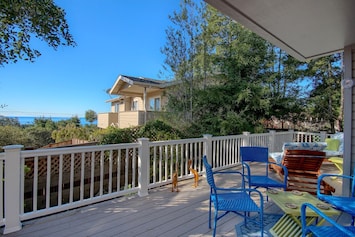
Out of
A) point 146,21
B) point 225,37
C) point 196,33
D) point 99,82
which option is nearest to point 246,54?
point 225,37

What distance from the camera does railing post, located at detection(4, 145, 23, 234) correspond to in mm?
2350

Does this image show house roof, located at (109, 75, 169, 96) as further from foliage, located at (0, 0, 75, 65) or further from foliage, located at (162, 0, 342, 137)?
foliage, located at (0, 0, 75, 65)

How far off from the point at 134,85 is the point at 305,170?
9235 mm

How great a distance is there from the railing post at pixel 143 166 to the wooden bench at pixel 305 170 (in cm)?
249

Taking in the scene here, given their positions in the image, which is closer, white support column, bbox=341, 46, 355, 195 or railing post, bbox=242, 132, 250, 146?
white support column, bbox=341, 46, 355, 195

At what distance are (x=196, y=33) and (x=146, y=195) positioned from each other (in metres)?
6.23

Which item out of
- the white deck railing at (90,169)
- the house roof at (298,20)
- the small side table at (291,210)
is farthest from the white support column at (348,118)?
the white deck railing at (90,169)

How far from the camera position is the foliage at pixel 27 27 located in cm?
270

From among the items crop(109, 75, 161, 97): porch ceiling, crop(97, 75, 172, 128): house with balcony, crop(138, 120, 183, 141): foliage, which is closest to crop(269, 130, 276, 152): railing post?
crop(138, 120, 183, 141): foliage

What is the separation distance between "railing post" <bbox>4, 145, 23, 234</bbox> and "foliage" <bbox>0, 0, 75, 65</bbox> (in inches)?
59.8

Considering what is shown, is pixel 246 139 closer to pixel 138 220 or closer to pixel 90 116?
pixel 138 220

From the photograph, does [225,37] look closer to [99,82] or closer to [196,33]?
[196,33]

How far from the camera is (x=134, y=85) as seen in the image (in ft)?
36.9

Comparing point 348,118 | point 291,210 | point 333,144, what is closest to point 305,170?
point 348,118
